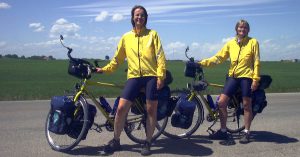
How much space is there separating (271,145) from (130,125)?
2.37 m

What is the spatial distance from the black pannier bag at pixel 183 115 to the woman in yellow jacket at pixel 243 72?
22.3 inches

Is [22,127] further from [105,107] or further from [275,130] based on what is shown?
[275,130]

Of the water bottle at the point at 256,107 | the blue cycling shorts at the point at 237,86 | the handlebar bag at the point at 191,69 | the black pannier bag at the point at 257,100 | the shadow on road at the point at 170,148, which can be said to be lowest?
the shadow on road at the point at 170,148

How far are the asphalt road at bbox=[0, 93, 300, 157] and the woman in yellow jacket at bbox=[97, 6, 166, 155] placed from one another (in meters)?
0.52

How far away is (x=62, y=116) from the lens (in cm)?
561

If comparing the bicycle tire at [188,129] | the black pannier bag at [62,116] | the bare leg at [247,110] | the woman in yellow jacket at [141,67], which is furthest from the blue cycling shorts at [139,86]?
the bare leg at [247,110]

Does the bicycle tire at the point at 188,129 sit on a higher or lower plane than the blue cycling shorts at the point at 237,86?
lower

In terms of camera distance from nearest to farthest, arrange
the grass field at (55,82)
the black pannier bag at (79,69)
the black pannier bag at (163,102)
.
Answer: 1. the black pannier bag at (79,69)
2. the black pannier bag at (163,102)
3. the grass field at (55,82)

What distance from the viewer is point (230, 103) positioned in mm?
6980

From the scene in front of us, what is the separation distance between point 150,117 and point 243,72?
1.88 meters

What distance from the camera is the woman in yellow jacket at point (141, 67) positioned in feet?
18.1

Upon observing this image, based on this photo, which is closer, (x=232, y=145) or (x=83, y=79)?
(x=83, y=79)

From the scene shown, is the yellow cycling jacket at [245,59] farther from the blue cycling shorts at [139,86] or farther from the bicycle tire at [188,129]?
the blue cycling shorts at [139,86]

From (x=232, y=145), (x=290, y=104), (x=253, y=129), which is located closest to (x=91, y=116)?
(x=232, y=145)
